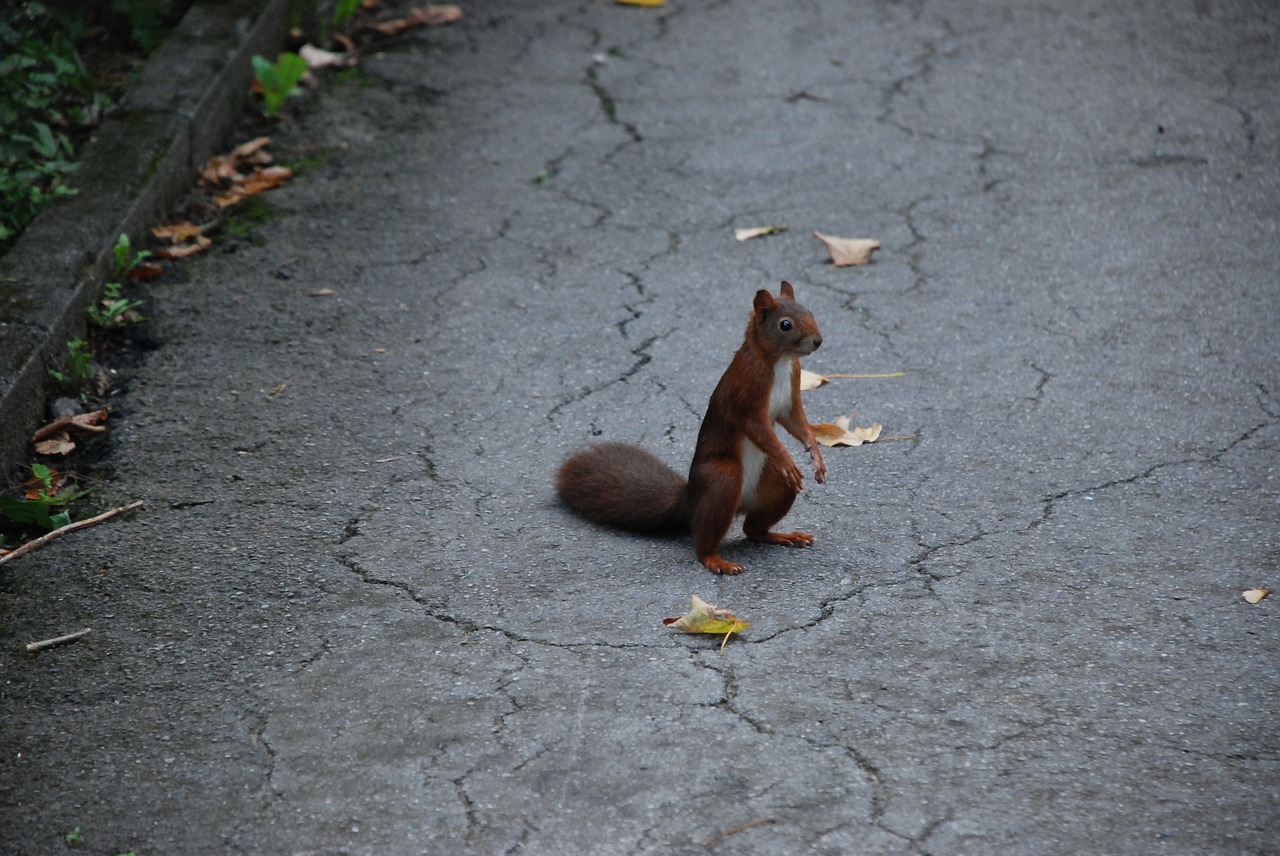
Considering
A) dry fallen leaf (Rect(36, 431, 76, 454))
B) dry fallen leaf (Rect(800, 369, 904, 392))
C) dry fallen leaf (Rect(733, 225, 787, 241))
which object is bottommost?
dry fallen leaf (Rect(36, 431, 76, 454))

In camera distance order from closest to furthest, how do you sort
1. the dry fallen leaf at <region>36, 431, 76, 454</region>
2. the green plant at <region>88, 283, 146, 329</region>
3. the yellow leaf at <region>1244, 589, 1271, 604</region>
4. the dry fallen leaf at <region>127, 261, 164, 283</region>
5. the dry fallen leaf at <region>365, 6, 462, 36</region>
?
the yellow leaf at <region>1244, 589, 1271, 604</region> < the dry fallen leaf at <region>36, 431, 76, 454</region> < the green plant at <region>88, 283, 146, 329</region> < the dry fallen leaf at <region>127, 261, 164, 283</region> < the dry fallen leaf at <region>365, 6, 462, 36</region>

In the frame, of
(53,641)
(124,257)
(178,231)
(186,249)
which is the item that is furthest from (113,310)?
(53,641)

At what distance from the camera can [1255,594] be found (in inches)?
120

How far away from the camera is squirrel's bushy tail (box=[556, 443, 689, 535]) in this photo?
3354 mm

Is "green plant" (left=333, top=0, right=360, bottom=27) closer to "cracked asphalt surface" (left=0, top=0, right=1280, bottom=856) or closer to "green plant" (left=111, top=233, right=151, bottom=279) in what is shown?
"cracked asphalt surface" (left=0, top=0, right=1280, bottom=856)

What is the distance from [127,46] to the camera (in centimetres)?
616

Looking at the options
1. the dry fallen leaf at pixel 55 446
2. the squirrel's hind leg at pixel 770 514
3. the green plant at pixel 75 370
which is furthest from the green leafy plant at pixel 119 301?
the squirrel's hind leg at pixel 770 514

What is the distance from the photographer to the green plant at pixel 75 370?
400 centimetres

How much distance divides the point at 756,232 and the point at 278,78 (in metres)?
2.52

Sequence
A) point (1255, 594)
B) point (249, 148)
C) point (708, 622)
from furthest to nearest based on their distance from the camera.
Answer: point (249, 148)
point (1255, 594)
point (708, 622)

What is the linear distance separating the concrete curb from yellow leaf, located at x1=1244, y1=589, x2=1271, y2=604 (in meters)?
3.39

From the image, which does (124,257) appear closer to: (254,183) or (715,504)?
(254,183)

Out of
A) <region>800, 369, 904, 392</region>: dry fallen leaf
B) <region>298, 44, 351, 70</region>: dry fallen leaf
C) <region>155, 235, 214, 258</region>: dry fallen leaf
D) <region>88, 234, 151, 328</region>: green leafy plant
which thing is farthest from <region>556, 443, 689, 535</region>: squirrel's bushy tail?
<region>298, 44, 351, 70</region>: dry fallen leaf

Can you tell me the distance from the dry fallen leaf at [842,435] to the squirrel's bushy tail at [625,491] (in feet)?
1.98
